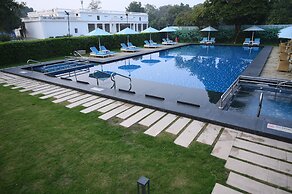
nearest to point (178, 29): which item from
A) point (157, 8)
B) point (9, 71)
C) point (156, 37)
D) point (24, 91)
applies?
point (156, 37)

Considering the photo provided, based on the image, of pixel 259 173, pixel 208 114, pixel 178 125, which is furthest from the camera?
pixel 208 114

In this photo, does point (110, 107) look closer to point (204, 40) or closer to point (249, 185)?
point (249, 185)

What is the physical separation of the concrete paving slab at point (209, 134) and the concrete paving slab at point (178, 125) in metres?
0.53

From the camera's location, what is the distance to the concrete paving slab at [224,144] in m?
3.82

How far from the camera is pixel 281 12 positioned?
29.8m

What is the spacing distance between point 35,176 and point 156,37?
2577 cm

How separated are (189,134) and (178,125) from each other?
18.2 inches

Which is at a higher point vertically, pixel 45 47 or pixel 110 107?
pixel 45 47

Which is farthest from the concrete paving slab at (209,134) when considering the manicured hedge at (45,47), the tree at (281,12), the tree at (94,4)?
the tree at (94,4)

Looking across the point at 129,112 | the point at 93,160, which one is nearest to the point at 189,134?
the point at 129,112

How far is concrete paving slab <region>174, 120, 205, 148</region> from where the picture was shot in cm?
424

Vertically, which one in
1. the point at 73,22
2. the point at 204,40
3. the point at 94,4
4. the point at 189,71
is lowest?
the point at 189,71

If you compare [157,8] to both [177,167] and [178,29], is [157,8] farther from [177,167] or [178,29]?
[177,167]

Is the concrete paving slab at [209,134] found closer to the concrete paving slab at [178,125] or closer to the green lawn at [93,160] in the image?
the green lawn at [93,160]
